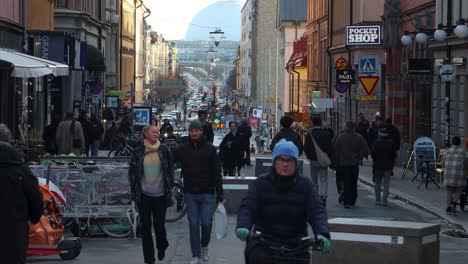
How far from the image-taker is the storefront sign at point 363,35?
149 ft

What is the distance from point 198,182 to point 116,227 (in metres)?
3.49

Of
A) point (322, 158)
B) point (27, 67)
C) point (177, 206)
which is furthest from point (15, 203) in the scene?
point (322, 158)

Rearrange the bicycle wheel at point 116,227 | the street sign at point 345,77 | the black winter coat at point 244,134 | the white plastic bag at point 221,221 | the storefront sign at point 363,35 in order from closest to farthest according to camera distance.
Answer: the white plastic bag at point 221,221, the bicycle wheel at point 116,227, the black winter coat at point 244,134, the storefront sign at point 363,35, the street sign at point 345,77

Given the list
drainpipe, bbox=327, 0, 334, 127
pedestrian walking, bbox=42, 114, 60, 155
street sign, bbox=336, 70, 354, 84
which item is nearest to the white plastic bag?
pedestrian walking, bbox=42, 114, 60, 155

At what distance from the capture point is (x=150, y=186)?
1291 centimetres

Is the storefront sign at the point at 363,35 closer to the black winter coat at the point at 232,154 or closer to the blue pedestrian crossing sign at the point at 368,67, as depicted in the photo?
the blue pedestrian crossing sign at the point at 368,67

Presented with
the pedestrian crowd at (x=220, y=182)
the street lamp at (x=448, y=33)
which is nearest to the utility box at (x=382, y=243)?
the pedestrian crowd at (x=220, y=182)

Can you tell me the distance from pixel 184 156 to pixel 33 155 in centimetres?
1008

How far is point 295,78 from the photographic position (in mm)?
83500

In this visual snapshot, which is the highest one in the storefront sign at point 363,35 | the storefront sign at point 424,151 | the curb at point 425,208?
the storefront sign at point 363,35

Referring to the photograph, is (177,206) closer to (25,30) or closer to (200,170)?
(200,170)

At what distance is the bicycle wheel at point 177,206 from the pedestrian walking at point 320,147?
3.32 meters

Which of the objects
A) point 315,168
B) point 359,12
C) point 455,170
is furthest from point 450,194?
point 359,12

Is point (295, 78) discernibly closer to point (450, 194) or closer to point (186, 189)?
point (450, 194)
